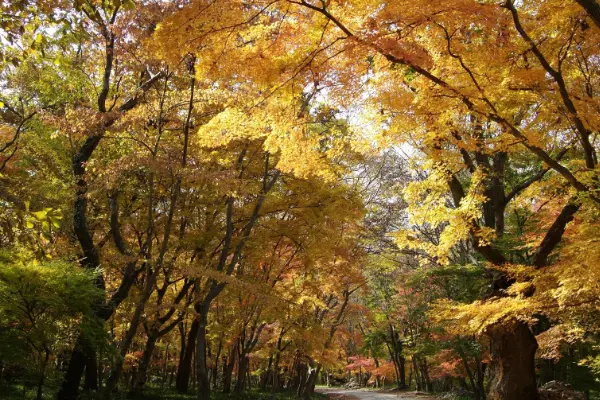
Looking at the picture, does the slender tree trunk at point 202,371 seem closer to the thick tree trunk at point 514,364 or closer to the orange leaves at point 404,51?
the thick tree trunk at point 514,364

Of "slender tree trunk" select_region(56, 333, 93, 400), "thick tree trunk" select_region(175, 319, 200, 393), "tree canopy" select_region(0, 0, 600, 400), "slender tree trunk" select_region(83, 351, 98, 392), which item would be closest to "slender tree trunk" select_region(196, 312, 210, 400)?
"tree canopy" select_region(0, 0, 600, 400)

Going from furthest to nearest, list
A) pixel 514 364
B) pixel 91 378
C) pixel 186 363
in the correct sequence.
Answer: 1. pixel 186 363
2. pixel 91 378
3. pixel 514 364

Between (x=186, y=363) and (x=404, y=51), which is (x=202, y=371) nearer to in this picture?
(x=186, y=363)

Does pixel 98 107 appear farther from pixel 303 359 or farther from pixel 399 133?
pixel 303 359

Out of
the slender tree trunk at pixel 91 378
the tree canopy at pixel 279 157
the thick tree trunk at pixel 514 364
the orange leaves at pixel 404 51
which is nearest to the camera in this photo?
the orange leaves at pixel 404 51

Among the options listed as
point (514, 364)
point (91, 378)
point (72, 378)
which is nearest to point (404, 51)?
point (514, 364)

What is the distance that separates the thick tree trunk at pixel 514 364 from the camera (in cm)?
868

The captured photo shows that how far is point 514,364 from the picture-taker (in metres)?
8.79

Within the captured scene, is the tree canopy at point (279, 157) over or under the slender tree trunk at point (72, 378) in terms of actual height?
over

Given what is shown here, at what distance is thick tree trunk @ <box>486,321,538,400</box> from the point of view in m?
8.68

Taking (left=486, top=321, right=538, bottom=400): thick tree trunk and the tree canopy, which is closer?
the tree canopy

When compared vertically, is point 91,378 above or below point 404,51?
below

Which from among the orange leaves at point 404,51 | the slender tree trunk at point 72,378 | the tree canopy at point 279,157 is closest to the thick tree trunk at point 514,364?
the tree canopy at point 279,157

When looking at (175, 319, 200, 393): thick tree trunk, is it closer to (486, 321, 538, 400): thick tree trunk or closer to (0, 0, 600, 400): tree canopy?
(0, 0, 600, 400): tree canopy
